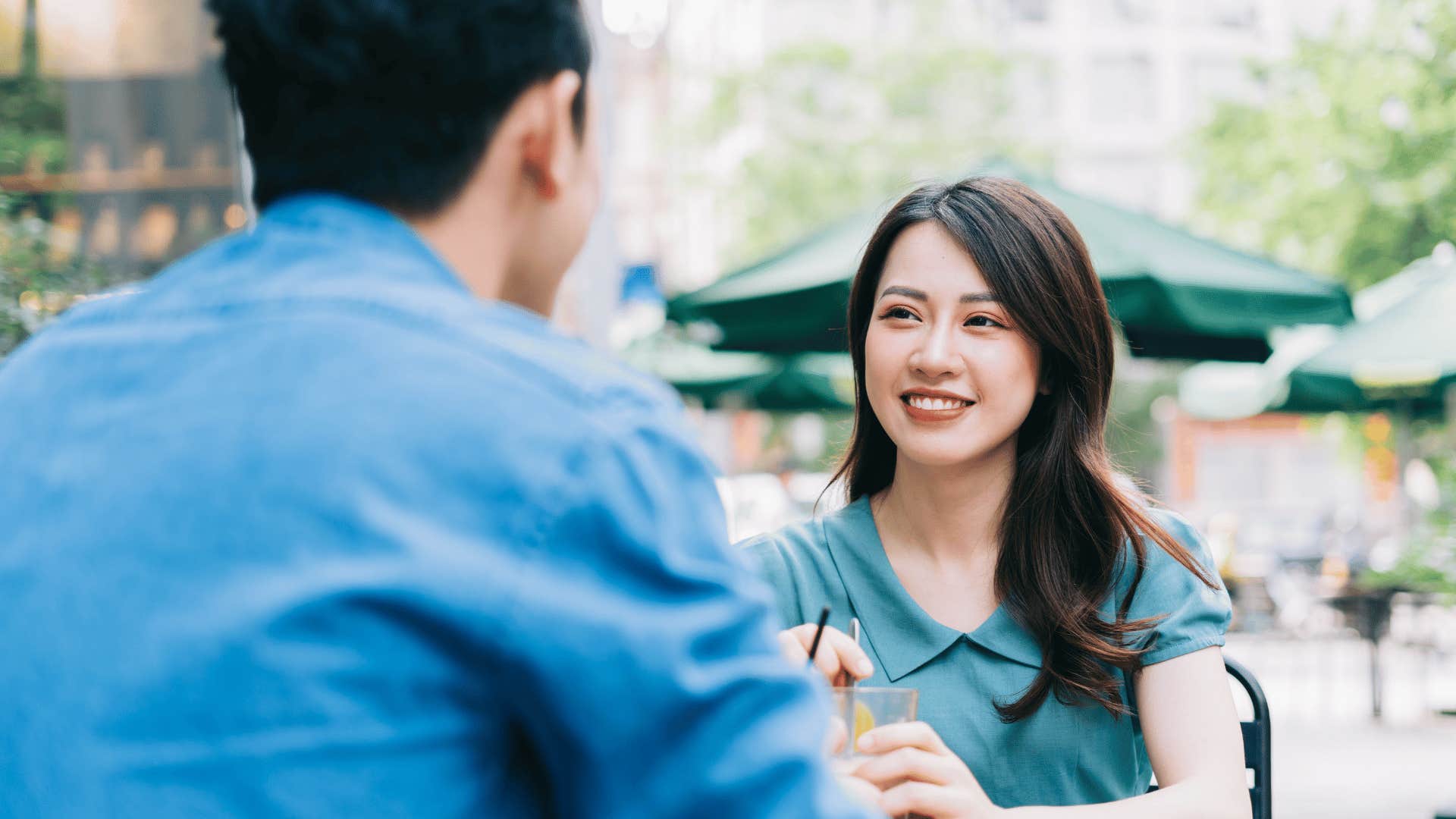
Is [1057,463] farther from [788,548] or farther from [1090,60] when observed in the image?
[1090,60]

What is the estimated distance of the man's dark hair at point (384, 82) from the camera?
2.66ft

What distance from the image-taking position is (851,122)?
23.1m

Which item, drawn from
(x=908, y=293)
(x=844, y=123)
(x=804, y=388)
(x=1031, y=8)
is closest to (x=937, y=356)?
(x=908, y=293)

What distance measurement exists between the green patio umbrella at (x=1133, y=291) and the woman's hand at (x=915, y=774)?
10.0ft

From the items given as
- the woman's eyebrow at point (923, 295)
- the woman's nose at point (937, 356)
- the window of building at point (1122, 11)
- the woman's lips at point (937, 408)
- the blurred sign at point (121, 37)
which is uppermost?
the window of building at point (1122, 11)

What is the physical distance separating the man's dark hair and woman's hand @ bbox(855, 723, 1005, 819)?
0.75 metres

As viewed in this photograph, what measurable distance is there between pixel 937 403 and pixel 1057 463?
24cm

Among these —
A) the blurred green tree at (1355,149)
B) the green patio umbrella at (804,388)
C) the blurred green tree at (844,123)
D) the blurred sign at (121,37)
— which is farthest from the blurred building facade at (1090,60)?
the blurred sign at (121,37)

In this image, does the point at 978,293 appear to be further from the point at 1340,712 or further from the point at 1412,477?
the point at 1412,477

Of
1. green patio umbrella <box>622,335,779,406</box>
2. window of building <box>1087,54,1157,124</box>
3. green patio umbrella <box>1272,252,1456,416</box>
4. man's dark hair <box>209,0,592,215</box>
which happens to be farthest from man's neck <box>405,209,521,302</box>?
window of building <box>1087,54,1157,124</box>

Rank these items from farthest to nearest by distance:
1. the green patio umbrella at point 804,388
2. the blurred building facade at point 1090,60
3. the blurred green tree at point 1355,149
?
the blurred building facade at point 1090,60, the blurred green tree at point 1355,149, the green patio umbrella at point 804,388

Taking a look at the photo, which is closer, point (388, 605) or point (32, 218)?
point (388, 605)

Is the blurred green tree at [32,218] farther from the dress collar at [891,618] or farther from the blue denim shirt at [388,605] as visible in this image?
the blue denim shirt at [388,605]

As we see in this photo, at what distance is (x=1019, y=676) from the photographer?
1887 millimetres
